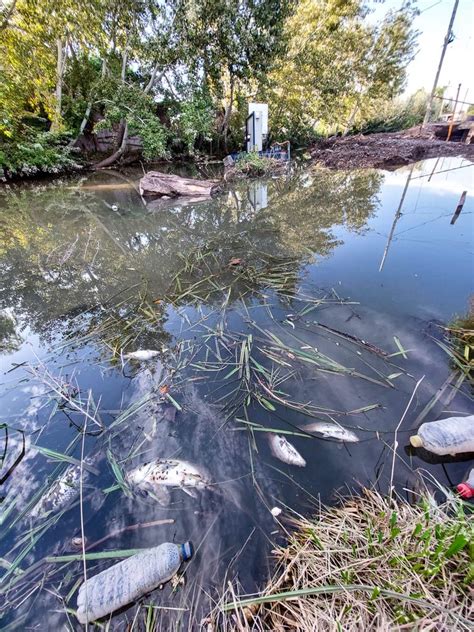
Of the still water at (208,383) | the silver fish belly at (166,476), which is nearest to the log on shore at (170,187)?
the still water at (208,383)

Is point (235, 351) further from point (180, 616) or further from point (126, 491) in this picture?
point (180, 616)

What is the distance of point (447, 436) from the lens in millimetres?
1541

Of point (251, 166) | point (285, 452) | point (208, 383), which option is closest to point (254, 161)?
point (251, 166)

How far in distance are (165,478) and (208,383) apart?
72 cm

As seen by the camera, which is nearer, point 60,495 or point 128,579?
point 128,579

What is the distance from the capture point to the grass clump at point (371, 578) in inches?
34.0

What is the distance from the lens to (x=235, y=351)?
7.70 ft

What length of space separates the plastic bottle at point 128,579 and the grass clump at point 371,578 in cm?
27

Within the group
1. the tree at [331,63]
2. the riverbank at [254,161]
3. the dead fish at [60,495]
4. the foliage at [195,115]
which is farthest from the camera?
the tree at [331,63]

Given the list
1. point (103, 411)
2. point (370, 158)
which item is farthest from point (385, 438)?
point (370, 158)

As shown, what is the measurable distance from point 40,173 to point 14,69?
306cm

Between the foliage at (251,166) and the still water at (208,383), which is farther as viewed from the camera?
the foliage at (251,166)

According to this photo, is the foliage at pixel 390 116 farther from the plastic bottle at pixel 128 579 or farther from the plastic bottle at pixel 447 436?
the plastic bottle at pixel 128 579

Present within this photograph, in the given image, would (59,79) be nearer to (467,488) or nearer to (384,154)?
(384,154)
